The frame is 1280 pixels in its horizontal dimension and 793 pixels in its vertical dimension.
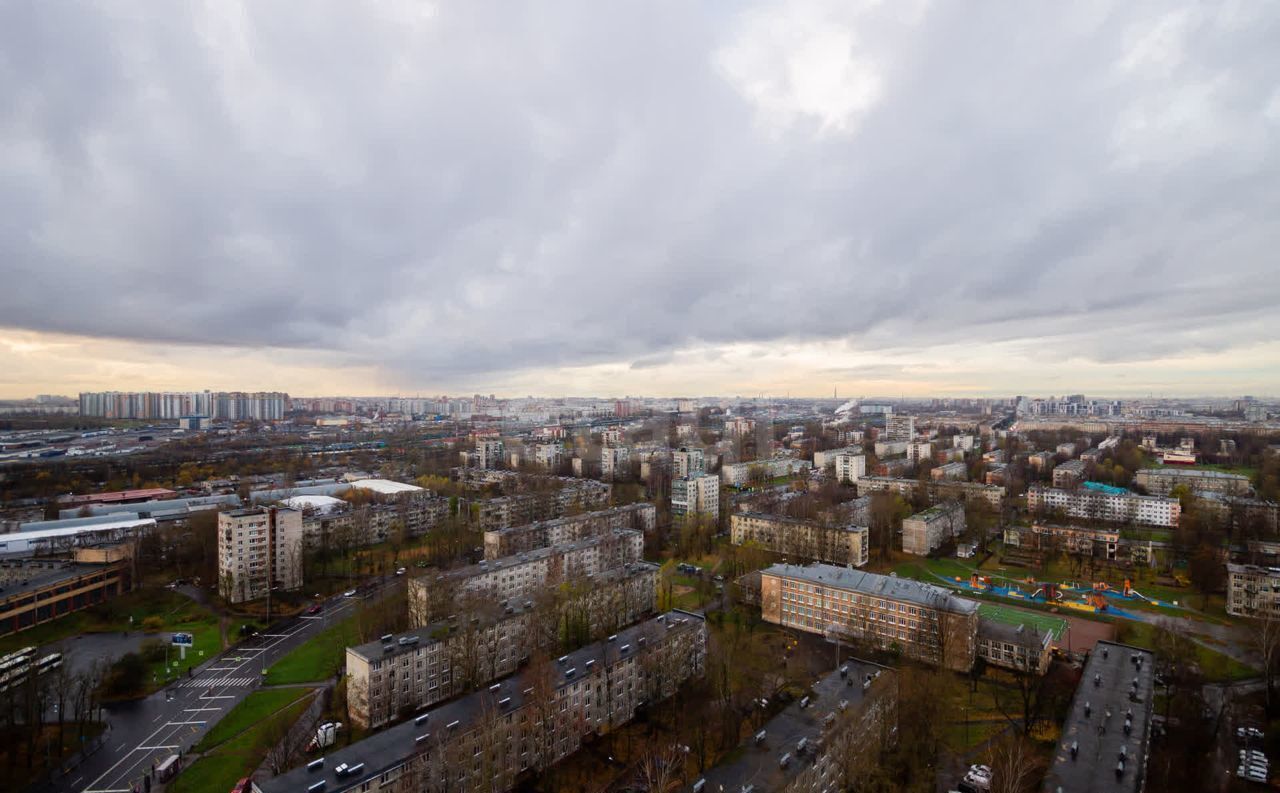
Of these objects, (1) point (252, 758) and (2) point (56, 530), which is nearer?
(1) point (252, 758)

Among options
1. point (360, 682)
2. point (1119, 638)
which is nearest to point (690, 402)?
point (1119, 638)

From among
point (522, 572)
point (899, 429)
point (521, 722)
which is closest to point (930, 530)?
point (522, 572)

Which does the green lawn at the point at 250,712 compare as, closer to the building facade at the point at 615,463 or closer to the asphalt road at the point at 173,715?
the asphalt road at the point at 173,715

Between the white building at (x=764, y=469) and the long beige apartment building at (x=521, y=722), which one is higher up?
the white building at (x=764, y=469)

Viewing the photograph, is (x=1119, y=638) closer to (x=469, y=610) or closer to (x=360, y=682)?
(x=469, y=610)

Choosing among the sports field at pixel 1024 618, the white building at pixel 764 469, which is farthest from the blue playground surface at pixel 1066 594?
the white building at pixel 764 469

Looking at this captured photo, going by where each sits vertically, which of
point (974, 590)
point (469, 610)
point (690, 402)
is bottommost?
point (974, 590)

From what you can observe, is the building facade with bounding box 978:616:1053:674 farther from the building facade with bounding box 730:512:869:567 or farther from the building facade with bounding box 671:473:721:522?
the building facade with bounding box 671:473:721:522

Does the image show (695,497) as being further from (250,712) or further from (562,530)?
(250,712)
